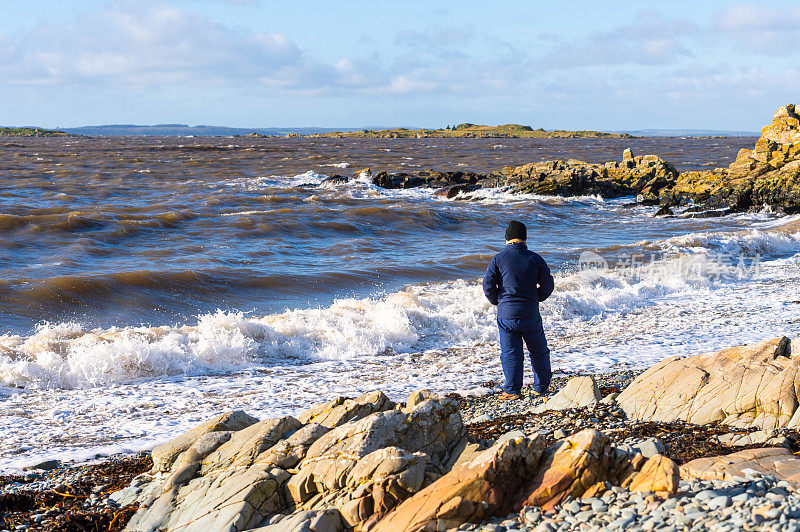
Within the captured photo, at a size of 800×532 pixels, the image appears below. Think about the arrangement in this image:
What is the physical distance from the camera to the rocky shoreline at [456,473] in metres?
4.04

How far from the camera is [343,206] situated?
3197 cm

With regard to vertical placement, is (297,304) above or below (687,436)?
below

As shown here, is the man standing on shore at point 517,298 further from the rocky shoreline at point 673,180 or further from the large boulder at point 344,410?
the rocky shoreline at point 673,180

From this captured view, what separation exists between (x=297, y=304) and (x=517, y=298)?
7.72m

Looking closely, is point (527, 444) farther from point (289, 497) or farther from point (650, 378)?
point (650, 378)

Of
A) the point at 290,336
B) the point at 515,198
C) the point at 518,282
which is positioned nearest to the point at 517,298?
the point at 518,282

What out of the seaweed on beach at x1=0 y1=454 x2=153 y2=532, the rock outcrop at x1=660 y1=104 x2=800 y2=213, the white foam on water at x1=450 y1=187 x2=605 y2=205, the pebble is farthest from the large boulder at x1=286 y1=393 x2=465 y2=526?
the white foam on water at x1=450 y1=187 x2=605 y2=205

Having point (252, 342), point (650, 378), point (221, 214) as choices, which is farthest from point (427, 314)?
point (221, 214)

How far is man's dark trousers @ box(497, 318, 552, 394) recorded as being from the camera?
299 inches

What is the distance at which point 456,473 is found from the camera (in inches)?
169

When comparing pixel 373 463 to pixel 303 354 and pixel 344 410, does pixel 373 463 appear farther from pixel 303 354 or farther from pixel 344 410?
pixel 303 354

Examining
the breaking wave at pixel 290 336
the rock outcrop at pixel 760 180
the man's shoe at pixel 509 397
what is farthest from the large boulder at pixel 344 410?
the rock outcrop at pixel 760 180

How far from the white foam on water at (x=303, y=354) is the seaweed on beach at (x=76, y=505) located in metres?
0.78

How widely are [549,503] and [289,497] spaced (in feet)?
5.70
